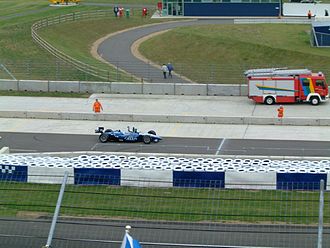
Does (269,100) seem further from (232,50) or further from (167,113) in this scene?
(232,50)

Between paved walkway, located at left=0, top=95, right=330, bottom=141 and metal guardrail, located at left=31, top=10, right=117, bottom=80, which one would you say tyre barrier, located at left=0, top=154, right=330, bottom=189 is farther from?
metal guardrail, located at left=31, top=10, right=117, bottom=80

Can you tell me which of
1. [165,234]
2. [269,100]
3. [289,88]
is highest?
[165,234]

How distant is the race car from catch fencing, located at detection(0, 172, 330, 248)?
14.5 m

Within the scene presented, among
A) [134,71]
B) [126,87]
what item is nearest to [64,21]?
[134,71]

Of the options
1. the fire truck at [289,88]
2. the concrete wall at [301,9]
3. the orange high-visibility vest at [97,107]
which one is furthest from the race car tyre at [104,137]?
the concrete wall at [301,9]

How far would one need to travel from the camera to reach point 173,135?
Answer: 33281mm

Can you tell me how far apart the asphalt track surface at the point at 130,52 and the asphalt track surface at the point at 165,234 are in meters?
28.9

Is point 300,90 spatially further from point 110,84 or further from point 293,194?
point 293,194

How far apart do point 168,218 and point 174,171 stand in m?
6.36

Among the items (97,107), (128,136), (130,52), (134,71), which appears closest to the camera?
(128,136)

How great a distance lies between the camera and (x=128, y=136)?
3153 centimetres

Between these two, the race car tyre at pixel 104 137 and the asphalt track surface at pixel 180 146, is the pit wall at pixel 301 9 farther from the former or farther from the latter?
the race car tyre at pixel 104 137

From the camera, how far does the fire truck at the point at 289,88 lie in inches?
1543

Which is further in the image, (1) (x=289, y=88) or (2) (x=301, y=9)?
(2) (x=301, y=9)
